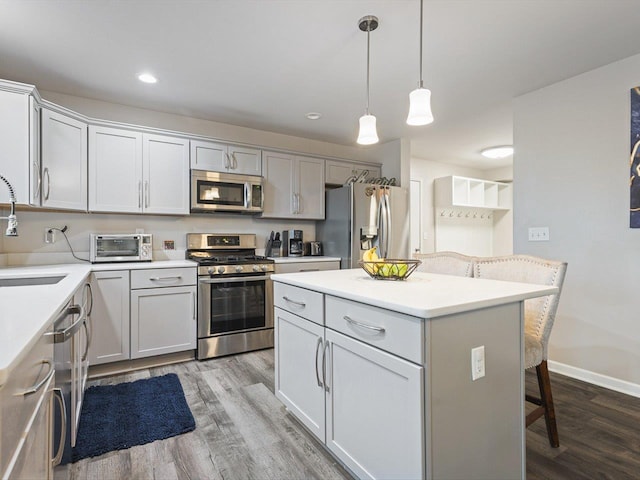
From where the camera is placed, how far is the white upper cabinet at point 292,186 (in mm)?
3879

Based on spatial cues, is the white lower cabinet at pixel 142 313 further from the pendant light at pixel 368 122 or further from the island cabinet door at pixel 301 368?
the pendant light at pixel 368 122

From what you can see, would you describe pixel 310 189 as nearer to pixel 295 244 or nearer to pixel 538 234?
pixel 295 244

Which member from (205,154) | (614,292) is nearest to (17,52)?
(205,154)

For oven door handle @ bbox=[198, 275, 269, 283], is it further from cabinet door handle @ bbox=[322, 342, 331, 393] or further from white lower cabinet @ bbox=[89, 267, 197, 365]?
cabinet door handle @ bbox=[322, 342, 331, 393]

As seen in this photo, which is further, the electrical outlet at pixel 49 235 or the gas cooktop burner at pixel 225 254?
the gas cooktop burner at pixel 225 254

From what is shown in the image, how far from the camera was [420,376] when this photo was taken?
3.55ft

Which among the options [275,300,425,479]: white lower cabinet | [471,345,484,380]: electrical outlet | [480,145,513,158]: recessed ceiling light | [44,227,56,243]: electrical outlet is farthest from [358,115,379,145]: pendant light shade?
[480,145,513,158]: recessed ceiling light

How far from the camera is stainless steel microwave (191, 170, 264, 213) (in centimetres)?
343

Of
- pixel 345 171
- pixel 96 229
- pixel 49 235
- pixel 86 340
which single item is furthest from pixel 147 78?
pixel 345 171

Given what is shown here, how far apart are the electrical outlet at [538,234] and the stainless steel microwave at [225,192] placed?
2.66 m

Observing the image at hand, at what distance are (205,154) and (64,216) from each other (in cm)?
139

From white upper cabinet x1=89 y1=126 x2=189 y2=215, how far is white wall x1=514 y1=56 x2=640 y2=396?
10.8 ft

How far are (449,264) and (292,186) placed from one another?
2.25 m

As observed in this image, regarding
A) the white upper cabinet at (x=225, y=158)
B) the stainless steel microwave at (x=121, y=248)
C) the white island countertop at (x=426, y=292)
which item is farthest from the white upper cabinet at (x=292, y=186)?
the white island countertop at (x=426, y=292)
